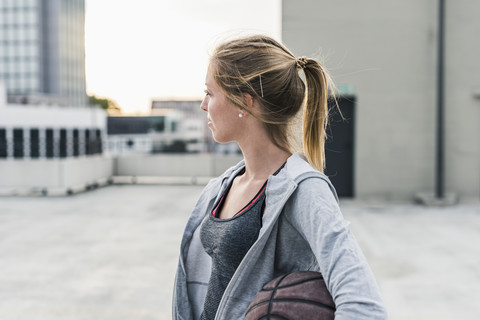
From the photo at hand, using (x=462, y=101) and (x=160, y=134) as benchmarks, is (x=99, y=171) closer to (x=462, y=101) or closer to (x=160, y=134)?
(x=462, y=101)

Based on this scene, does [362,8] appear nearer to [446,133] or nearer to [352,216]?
[446,133]

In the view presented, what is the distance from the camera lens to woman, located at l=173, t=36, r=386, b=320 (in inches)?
44.3

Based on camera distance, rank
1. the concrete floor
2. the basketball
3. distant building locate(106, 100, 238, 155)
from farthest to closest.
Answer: distant building locate(106, 100, 238, 155) → the concrete floor → the basketball

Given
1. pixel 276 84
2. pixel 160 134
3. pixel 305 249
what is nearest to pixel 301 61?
pixel 276 84

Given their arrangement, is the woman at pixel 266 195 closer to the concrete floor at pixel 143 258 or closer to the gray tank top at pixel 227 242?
the gray tank top at pixel 227 242

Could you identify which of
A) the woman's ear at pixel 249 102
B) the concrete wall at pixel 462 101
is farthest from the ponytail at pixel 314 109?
the concrete wall at pixel 462 101

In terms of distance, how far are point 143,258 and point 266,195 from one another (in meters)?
5.53

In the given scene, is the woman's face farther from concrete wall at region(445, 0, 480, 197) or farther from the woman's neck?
concrete wall at region(445, 0, 480, 197)

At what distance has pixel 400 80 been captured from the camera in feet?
37.1

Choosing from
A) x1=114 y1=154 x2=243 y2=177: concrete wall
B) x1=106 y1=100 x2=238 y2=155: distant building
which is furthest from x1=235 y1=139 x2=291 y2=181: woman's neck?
x1=114 y1=154 x2=243 y2=177: concrete wall

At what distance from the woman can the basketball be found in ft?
0.18

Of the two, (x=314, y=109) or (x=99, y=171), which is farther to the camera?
(x=99, y=171)

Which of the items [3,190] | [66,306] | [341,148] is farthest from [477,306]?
[3,190]

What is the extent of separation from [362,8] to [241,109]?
1076cm
